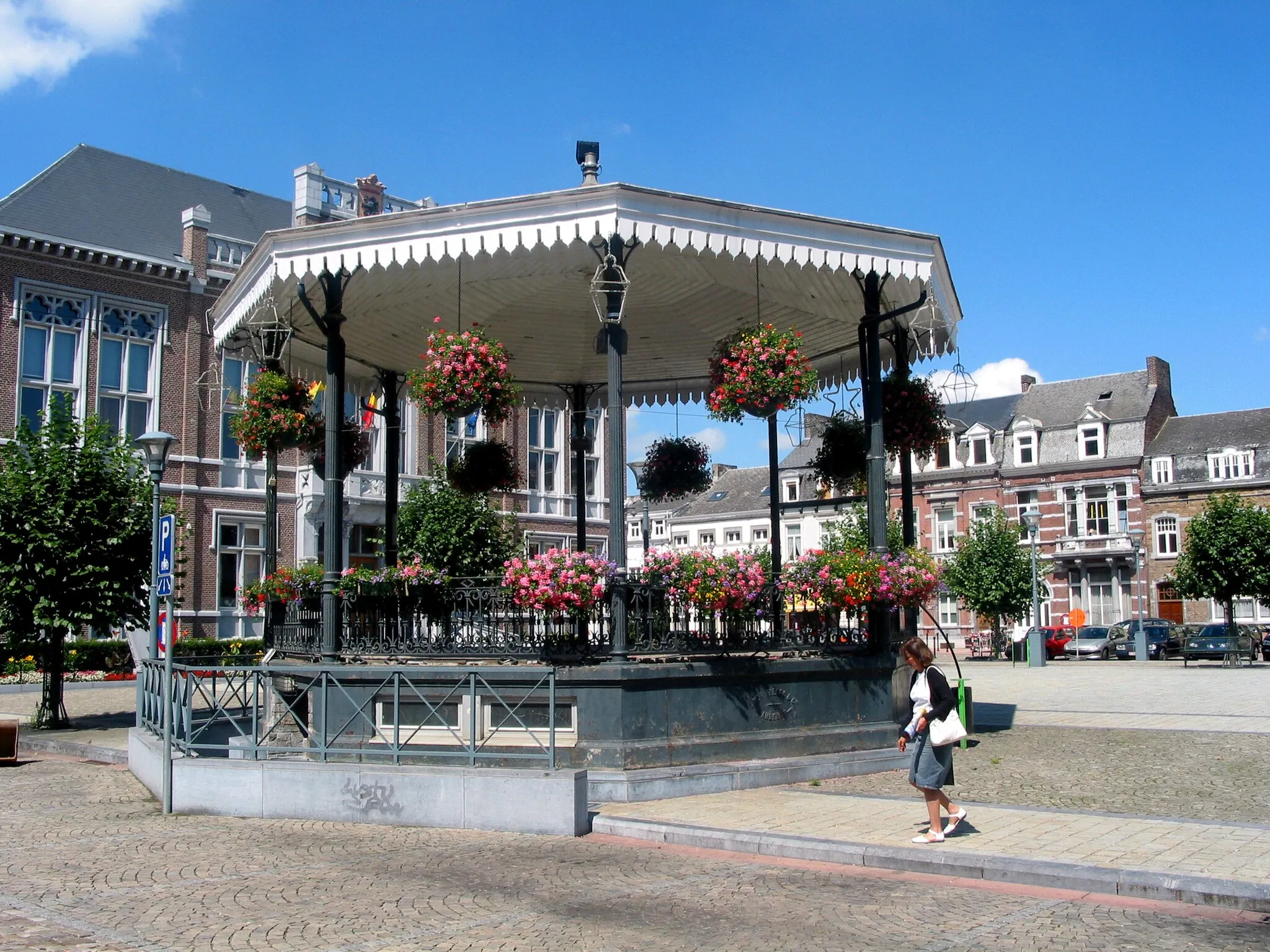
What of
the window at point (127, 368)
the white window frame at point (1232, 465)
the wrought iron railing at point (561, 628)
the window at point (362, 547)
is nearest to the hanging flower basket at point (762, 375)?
the wrought iron railing at point (561, 628)

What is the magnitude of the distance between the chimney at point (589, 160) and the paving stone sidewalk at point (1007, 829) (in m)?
6.08

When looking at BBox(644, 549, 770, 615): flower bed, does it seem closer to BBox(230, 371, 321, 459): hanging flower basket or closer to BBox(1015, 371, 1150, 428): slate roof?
BBox(230, 371, 321, 459): hanging flower basket

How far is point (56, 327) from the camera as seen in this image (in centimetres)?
3294

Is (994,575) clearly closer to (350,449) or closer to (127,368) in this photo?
(127,368)

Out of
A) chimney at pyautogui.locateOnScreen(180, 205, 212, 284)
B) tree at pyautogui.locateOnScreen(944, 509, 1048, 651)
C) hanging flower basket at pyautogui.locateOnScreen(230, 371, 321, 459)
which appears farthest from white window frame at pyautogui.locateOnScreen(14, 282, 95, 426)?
tree at pyautogui.locateOnScreen(944, 509, 1048, 651)

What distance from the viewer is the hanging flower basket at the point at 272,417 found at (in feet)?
42.3

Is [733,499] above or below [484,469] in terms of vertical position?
above

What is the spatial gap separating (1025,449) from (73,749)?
54.1 metres

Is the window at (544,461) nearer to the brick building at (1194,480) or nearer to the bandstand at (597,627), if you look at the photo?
the bandstand at (597,627)

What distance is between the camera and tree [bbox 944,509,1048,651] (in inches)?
1975

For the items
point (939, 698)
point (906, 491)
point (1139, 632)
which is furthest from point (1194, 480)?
point (939, 698)

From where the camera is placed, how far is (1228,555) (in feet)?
141

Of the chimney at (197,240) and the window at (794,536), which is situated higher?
the chimney at (197,240)

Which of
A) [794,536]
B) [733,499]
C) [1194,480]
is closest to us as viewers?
[1194,480]
